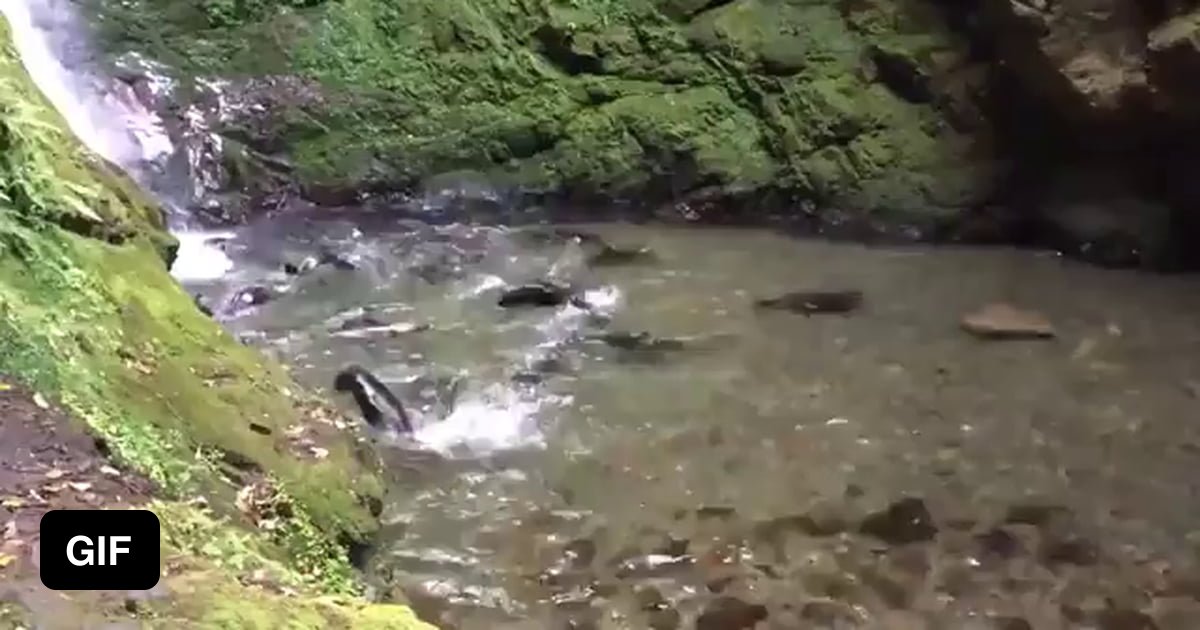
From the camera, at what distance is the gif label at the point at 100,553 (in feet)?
7.94

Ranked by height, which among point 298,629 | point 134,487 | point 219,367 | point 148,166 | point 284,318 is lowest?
point 298,629

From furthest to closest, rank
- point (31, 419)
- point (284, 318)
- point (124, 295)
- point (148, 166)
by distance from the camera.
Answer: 1. point (148, 166)
2. point (284, 318)
3. point (124, 295)
4. point (31, 419)

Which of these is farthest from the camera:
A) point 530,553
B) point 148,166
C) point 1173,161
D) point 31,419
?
point 148,166

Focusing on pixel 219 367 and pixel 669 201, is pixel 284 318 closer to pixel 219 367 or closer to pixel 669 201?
pixel 219 367

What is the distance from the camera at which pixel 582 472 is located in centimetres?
664

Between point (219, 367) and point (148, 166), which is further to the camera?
point (148, 166)

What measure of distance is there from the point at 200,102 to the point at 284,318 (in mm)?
5176

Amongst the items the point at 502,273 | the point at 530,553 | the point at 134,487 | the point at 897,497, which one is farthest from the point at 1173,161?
the point at 134,487

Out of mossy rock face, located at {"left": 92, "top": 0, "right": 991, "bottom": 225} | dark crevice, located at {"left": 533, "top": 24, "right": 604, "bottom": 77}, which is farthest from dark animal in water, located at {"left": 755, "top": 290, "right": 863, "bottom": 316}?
dark crevice, located at {"left": 533, "top": 24, "right": 604, "bottom": 77}

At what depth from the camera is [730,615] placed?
534 centimetres

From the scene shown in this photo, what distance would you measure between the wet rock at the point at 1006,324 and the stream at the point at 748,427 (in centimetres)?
14

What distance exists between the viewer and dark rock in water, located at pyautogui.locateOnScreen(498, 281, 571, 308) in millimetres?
9594

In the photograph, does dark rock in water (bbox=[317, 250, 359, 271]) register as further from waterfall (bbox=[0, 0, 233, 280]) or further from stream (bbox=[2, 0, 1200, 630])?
waterfall (bbox=[0, 0, 233, 280])

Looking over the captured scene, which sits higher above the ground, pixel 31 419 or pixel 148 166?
pixel 148 166
